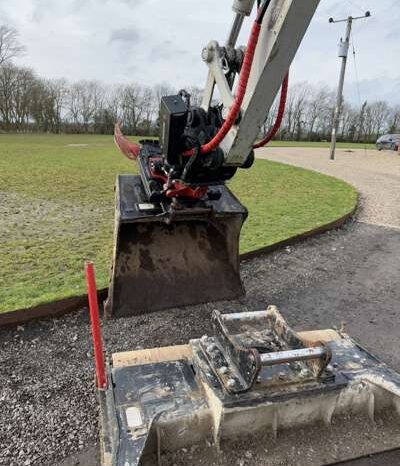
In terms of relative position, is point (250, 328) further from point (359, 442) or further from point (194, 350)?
point (359, 442)

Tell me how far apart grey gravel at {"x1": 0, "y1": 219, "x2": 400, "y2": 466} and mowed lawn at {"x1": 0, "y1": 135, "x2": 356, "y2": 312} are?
44 cm

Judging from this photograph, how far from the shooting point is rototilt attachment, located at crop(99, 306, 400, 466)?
1960mm

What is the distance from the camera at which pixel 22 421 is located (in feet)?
7.72

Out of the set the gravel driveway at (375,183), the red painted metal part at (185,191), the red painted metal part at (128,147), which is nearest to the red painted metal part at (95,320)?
the red painted metal part at (185,191)

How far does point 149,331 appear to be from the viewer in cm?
336

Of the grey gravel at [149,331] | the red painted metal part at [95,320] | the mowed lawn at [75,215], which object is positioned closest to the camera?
the red painted metal part at [95,320]

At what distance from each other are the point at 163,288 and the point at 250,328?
3.45 feet

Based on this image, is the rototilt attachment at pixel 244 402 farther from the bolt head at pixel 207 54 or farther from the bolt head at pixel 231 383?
the bolt head at pixel 207 54

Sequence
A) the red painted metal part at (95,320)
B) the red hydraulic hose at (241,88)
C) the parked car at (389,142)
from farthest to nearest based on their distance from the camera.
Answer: the parked car at (389,142), the red painted metal part at (95,320), the red hydraulic hose at (241,88)

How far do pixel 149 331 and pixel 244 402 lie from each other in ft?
4.91

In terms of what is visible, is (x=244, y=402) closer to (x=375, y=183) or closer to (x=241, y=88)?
(x=241, y=88)

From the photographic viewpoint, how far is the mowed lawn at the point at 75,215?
13.4 ft

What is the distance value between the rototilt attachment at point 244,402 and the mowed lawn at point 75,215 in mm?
1719

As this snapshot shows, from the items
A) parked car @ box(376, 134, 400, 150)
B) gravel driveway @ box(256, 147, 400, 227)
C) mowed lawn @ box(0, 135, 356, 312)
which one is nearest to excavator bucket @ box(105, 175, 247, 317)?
mowed lawn @ box(0, 135, 356, 312)
